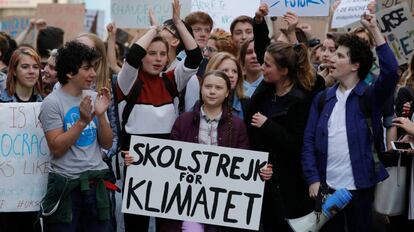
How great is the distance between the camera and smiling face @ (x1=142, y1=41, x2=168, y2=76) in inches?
257

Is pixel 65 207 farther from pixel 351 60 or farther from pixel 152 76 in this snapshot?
pixel 351 60

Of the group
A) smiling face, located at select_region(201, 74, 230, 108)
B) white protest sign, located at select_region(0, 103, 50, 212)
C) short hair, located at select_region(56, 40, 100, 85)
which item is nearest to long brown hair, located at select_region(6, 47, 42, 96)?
white protest sign, located at select_region(0, 103, 50, 212)

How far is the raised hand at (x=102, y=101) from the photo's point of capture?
19.5 feet

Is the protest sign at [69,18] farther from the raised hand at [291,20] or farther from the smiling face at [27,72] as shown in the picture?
the raised hand at [291,20]

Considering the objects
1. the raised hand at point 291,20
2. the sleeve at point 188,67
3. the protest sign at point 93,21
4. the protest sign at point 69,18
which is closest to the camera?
the sleeve at point 188,67

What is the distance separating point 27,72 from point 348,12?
11.2ft

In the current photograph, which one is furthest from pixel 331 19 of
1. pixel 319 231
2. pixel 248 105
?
pixel 319 231

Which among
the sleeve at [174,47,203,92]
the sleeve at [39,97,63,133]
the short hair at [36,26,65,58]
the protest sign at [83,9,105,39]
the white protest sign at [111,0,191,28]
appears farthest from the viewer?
the protest sign at [83,9,105,39]

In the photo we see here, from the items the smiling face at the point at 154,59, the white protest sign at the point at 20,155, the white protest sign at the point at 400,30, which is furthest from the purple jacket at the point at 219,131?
the white protest sign at the point at 400,30

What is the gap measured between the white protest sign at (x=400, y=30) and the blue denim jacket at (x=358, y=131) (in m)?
1.78

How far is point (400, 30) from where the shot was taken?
25.6 feet

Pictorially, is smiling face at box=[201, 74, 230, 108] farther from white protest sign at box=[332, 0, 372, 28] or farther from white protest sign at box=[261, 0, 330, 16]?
white protest sign at box=[332, 0, 372, 28]

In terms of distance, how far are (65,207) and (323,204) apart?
179cm

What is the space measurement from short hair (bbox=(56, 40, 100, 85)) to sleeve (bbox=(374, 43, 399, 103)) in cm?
203
